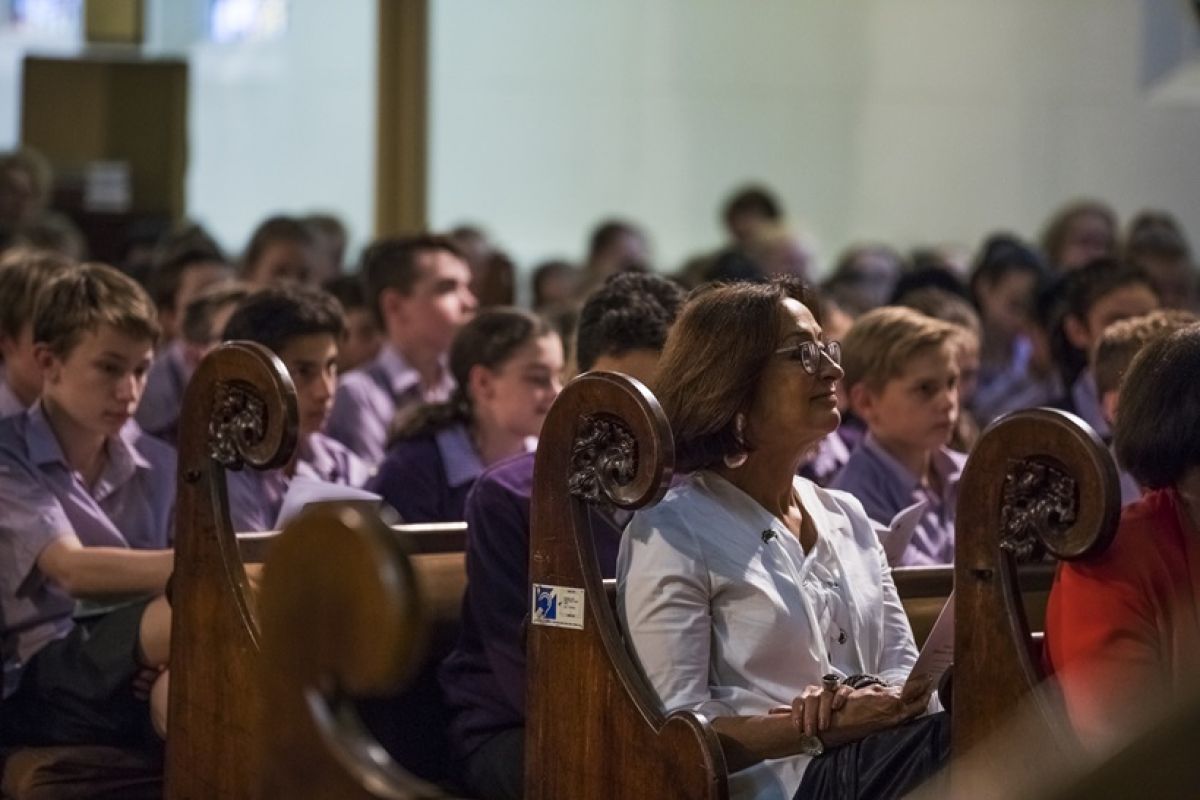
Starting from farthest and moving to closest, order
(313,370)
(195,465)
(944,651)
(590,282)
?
1. (590,282)
2. (313,370)
3. (195,465)
4. (944,651)

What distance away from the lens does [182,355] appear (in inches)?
236

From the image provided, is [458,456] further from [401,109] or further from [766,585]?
[401,109]

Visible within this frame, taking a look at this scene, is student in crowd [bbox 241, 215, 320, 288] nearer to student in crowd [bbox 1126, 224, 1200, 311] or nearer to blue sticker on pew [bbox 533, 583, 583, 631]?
student in crowd [bbox 1126, 224, 1200, 311]

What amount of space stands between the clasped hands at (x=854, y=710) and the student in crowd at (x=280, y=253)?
4408 millimetres

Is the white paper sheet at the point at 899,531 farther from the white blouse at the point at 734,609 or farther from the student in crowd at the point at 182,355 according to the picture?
the student in crowd at the point at 182,355

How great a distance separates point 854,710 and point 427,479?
6.34 feet

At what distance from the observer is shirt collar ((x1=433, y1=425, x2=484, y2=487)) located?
15.1 feet

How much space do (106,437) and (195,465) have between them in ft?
2.82

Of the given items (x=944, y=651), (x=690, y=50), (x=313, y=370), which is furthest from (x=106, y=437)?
(x=690, y=50)

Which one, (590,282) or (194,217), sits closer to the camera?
(590,282)

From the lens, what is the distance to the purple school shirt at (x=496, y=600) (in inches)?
141

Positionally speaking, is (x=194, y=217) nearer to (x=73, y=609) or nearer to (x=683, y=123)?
(x=683, y=123)

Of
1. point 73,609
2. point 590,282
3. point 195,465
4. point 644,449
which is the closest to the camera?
point 644,449

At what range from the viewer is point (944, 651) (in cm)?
298
